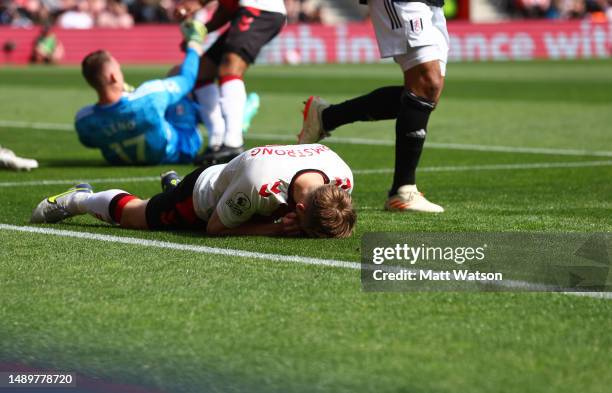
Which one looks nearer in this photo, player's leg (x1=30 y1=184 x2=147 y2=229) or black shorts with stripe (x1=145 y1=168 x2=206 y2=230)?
black shorts with stripe (x1=145 y1=168 x2=206 y2=230)

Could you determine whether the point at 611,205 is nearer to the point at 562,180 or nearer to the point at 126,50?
the point at 562,180

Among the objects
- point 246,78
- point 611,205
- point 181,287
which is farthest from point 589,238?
point 246,78

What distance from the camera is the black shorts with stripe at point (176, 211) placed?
5.95 meters

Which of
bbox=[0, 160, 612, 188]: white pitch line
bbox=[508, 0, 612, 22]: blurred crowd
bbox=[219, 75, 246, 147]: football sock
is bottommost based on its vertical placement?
bbox=[508, 0, 612, 22]: blurred crowd

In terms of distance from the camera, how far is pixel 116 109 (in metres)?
9.19

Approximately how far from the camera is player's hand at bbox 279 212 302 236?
5477 mm

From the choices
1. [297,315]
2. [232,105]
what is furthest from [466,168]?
[297,315]

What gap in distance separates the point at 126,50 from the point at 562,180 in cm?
2632

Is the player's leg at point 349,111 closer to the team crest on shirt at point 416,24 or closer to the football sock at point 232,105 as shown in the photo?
the team crest on shirt at point 416,24

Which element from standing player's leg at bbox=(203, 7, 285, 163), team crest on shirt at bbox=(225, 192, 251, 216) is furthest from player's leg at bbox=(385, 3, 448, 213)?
standing player's leg at bbox=(203, 7, 285, 163)

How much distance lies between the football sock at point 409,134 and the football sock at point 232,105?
8.97 ft

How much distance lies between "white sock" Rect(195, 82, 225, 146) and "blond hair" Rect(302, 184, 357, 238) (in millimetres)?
4546

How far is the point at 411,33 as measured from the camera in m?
6.75

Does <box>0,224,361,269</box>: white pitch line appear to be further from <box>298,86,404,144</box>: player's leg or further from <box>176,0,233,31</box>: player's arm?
<box>176,0,233,31</box>: player's arm
